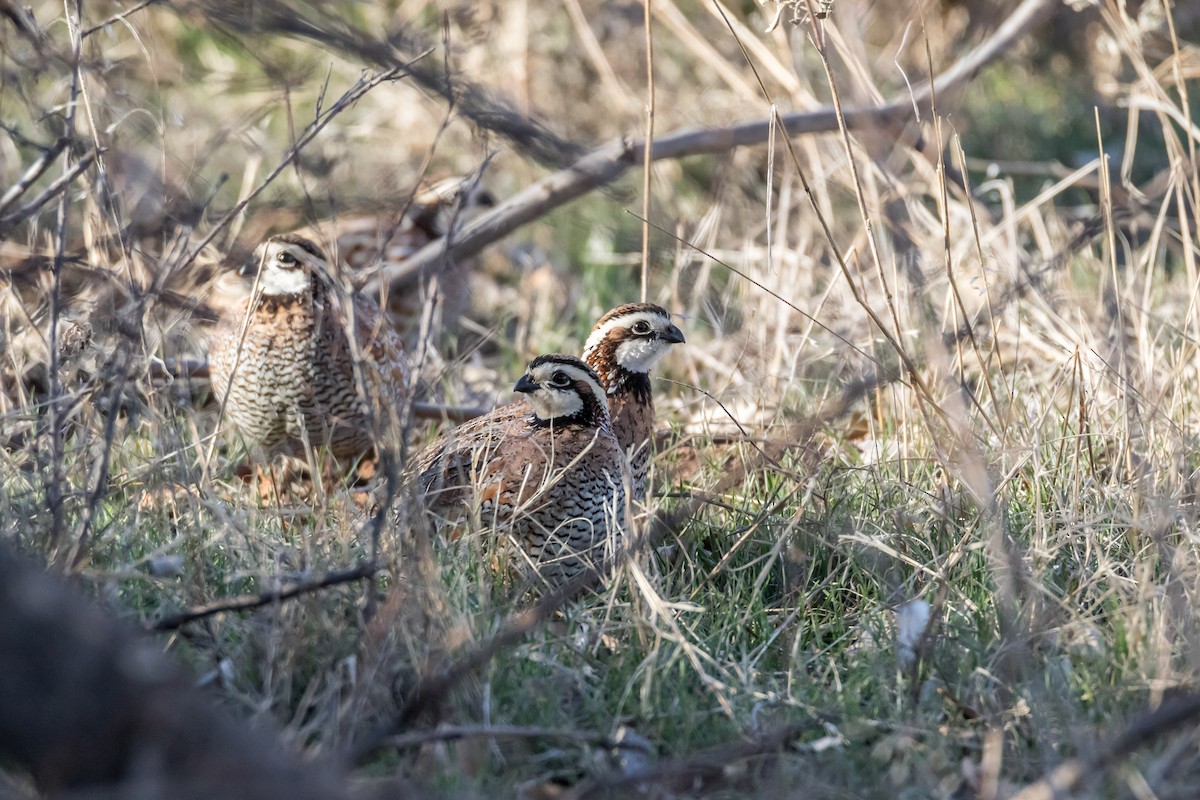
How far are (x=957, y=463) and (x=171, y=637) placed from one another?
89.5 inches

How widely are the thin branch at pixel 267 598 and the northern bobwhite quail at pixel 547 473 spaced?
76 cm

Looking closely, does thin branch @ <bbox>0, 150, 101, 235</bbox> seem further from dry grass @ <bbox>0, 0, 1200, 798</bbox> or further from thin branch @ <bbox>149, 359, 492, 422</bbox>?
thin branch @ <bbox>149, 359, 492, 422</bbox>

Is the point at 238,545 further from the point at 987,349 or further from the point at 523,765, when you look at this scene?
the point at 987,349

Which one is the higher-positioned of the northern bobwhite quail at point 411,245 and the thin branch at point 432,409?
the northern bobwhite quail at point 411,245

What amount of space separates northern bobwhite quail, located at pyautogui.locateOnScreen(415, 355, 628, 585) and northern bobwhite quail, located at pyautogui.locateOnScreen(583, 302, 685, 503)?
0.42 metres

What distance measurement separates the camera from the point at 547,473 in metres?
3.95

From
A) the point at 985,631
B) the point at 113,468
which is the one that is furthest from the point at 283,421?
the point at 985,631

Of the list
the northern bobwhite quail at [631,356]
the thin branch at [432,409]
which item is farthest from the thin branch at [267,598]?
the thin branch at [432,409]

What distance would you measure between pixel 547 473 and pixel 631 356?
1.09 meters

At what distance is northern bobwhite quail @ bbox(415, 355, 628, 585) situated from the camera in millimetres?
3959

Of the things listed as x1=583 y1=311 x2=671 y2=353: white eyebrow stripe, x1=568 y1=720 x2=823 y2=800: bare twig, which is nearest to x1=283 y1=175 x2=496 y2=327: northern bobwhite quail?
x1=583 y1=311 x2=671 y2=353: white eyebrow stripe

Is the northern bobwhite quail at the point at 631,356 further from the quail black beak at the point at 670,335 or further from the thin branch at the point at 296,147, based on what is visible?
the thin branch at the point at 296,147

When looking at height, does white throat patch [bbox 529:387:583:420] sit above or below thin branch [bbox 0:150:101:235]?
below

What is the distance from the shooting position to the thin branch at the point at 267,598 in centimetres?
291
